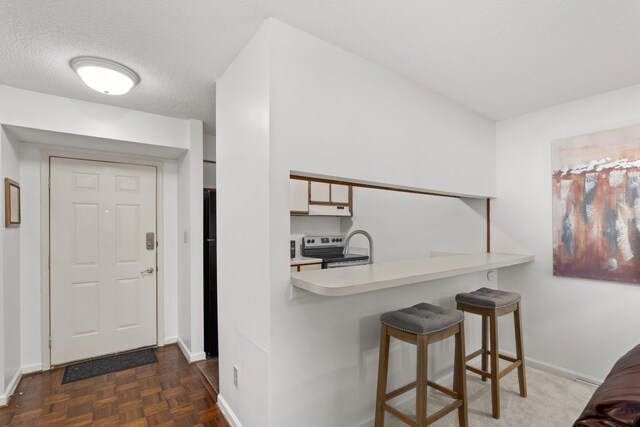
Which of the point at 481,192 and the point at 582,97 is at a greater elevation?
the point at 582,97

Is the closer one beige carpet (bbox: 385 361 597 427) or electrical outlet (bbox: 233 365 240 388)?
electrical outlet (bbox: 233 365 240 388)

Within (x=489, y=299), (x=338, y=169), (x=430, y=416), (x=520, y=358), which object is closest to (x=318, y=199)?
(x=338, y=169)

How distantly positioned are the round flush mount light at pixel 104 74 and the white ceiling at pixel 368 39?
6cm

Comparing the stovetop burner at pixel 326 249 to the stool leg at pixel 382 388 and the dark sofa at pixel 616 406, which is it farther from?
the dark sofa at pixel 616 406

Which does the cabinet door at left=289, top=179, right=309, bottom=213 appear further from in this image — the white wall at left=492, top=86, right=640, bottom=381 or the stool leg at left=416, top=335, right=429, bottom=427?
the white wall at left=492, top=86, right=640, bottom=381

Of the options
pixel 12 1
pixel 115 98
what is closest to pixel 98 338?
pixel 115 98

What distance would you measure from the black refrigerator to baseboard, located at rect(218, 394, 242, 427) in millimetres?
922

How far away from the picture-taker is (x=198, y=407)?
2229 mm

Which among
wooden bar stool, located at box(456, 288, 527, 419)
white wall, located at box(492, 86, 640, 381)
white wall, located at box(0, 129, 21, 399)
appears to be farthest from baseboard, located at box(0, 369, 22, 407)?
white wall, located at box(492, 86, 640, 381)

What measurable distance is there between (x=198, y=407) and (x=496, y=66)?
3095 millimetres

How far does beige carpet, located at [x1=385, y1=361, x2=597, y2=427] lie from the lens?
81.5 inches

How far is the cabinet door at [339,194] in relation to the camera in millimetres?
3166

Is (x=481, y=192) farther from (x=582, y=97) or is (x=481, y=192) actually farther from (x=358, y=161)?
(x=358, y=161)

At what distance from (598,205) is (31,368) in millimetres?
4915
